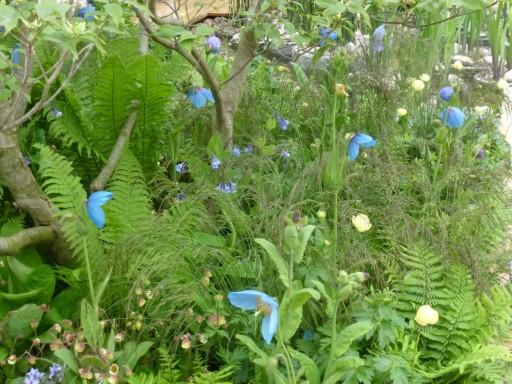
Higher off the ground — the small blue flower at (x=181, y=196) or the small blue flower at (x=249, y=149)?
the small blue flower at (x=249, y=149)

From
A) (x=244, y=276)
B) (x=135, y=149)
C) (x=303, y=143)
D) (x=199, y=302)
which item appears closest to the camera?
(x=199, y=302)

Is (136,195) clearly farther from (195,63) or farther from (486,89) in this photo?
(486,89)

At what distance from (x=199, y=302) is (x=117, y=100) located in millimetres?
803

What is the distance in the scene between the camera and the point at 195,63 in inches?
80.0

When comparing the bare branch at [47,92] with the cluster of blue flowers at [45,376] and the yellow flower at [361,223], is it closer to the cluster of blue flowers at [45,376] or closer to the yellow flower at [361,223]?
the cluster of blue flowers at [45,376]

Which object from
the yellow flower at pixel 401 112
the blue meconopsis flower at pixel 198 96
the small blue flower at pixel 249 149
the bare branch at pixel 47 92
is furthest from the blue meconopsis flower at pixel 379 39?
the bare branch at pixel 47 92

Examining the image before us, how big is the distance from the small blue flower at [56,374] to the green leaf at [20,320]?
0.54 feet

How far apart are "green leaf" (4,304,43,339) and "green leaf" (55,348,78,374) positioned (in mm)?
177

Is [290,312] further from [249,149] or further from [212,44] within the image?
[212,44]

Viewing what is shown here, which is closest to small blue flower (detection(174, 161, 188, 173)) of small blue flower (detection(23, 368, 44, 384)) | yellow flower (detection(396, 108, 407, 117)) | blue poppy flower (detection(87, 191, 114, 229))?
blue poppy flower (detection(87, 191, 114, 229))

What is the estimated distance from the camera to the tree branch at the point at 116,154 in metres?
2.02

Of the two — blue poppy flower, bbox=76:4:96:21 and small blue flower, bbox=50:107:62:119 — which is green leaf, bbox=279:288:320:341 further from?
small blue flower, bbox=50:107:62:119

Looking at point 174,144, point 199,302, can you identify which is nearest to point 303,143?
point 174,144

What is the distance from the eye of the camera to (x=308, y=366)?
147cm
